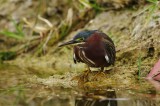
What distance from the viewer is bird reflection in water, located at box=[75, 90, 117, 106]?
12.0ft

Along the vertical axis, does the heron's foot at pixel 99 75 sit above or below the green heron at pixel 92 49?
below

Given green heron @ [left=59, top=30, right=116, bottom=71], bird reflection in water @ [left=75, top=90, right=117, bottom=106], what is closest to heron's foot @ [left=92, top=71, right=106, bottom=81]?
green heron @ [left=59, top=30, right=116, bottom=71]

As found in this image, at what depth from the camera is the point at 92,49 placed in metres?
4.43

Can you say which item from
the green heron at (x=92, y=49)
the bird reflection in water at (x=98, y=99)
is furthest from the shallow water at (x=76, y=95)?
the green heron at (x=92, y=49)

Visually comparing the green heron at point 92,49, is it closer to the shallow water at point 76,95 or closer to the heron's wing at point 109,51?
the heron's wing at point 109,51

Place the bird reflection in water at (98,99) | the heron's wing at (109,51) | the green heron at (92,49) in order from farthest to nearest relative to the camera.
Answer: the heron's wing at (109,51), the green heron at (92,49), the bird reflection in water at (98,99)

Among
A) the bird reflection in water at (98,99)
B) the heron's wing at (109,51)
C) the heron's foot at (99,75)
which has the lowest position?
the bird reflection in water at (98,99)

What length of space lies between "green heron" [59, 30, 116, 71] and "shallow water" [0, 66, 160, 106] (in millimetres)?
317

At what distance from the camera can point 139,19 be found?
6121 millimetres

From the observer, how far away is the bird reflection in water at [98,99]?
3.65m

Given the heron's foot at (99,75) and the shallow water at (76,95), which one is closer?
the shallow water at (76,95)

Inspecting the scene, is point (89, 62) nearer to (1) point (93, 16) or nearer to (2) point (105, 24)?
(2) point (105, 24)

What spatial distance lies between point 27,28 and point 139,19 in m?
2.41

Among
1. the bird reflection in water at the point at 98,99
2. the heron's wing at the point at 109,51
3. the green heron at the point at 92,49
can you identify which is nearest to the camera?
the bird reflection in water at the point at 98,99
